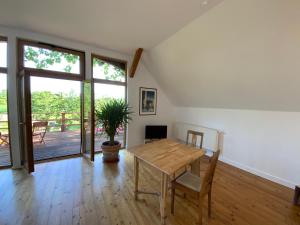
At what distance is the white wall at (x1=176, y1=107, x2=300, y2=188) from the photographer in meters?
2.59

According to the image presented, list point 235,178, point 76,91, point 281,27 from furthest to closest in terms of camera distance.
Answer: point 76,91 → point 235,178 → point 281,27

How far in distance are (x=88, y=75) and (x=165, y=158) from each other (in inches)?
113

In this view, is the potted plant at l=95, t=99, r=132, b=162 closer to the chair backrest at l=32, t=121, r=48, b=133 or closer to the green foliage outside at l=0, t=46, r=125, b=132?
the green foliage outside at l=0, t=46, r=125, b=132

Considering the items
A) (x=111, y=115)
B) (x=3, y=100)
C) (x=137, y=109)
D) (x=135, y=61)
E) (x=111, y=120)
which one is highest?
(x=135, y=61)

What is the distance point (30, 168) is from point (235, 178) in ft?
12.7

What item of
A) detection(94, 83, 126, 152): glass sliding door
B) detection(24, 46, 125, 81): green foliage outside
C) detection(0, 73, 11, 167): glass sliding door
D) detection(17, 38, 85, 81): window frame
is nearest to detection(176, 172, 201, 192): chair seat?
detection(94, 83, 126, 152): glass sliding door

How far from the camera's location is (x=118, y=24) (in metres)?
2.57

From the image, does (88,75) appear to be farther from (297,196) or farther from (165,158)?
(297,196)

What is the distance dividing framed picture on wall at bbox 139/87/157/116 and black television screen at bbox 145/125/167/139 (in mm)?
495

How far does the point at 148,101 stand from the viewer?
459 cm

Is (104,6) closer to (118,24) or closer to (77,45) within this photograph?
(118,24)

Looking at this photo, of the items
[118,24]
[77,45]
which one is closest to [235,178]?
[118,24]

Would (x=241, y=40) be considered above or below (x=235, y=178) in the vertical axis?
above

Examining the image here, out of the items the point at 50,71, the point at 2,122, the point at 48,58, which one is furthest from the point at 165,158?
the point at 2,122
